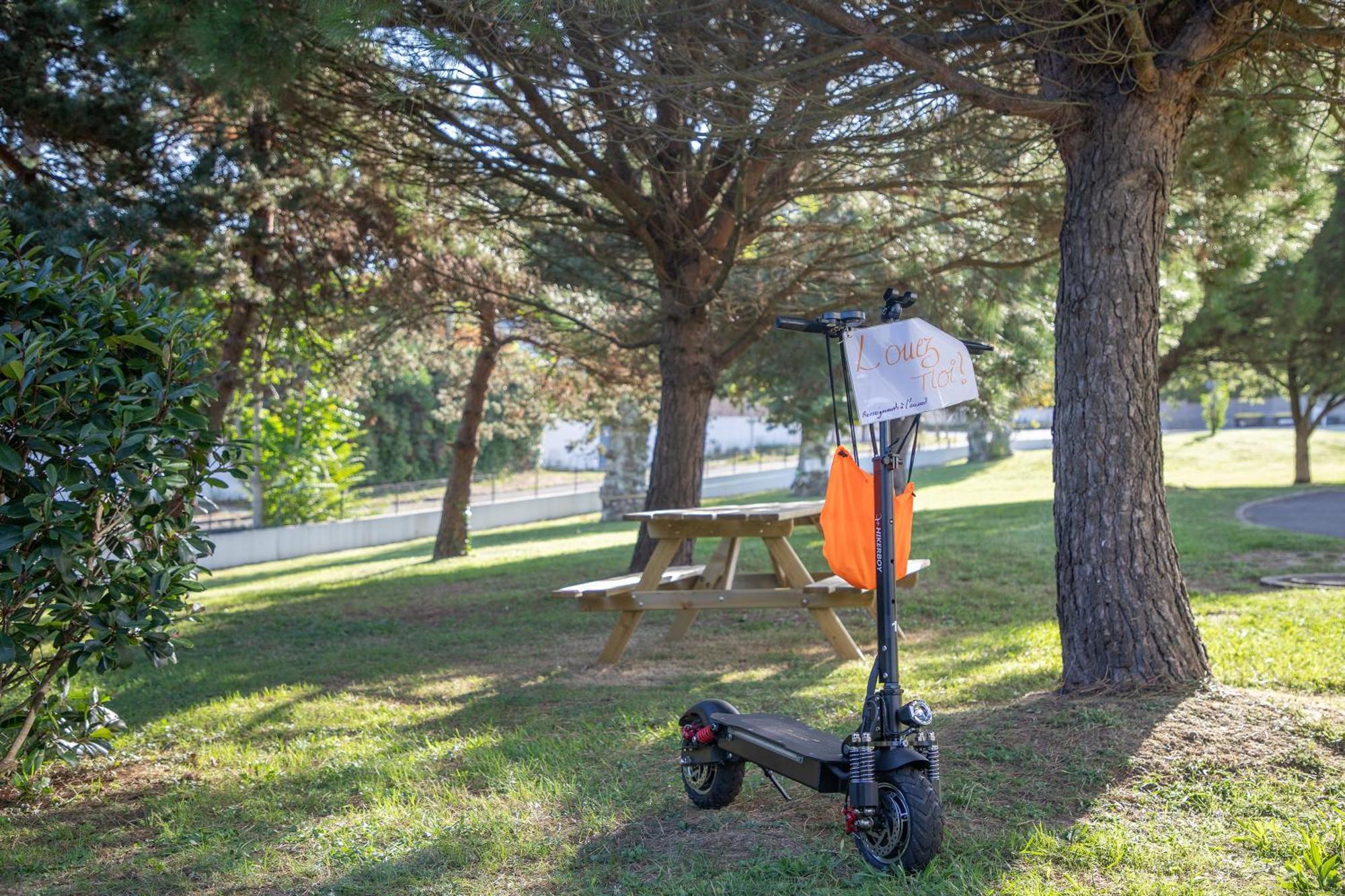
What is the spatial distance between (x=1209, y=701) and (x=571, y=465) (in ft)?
155

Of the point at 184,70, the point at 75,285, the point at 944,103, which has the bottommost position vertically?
the point at 75,285

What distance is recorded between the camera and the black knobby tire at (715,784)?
14.3ft

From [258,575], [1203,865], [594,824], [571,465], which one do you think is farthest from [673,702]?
[571,465]

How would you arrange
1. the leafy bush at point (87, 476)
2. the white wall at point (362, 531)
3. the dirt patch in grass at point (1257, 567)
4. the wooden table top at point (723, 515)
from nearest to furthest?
the leafy bush at point (87, 476), the wooden table top at point (723, 515), the dirt patch in grass at point (1257, 567), the white wall at point (362, 531)

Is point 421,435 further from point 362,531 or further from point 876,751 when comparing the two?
point 876,751

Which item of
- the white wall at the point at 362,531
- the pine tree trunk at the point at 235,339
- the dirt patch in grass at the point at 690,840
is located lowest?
the white wall at the point at 362,531

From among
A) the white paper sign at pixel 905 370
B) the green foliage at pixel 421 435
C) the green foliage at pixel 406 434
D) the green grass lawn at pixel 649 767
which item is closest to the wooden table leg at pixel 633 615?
the green grass lawn at pixel 649 767

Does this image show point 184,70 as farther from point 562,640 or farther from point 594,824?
point 594,824

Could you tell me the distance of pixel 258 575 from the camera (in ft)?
67.3

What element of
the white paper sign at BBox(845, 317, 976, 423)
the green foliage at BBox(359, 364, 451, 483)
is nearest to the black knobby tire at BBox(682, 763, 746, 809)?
the white paper sign at BBox(845, 317, 976, 423)

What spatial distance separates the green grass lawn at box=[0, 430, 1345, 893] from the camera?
12.6ft

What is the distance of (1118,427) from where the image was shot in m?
5.48

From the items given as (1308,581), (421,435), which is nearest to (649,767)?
(1308,581)

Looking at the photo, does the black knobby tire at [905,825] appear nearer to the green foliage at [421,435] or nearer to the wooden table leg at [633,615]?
the wooden table leg at [633,615]
